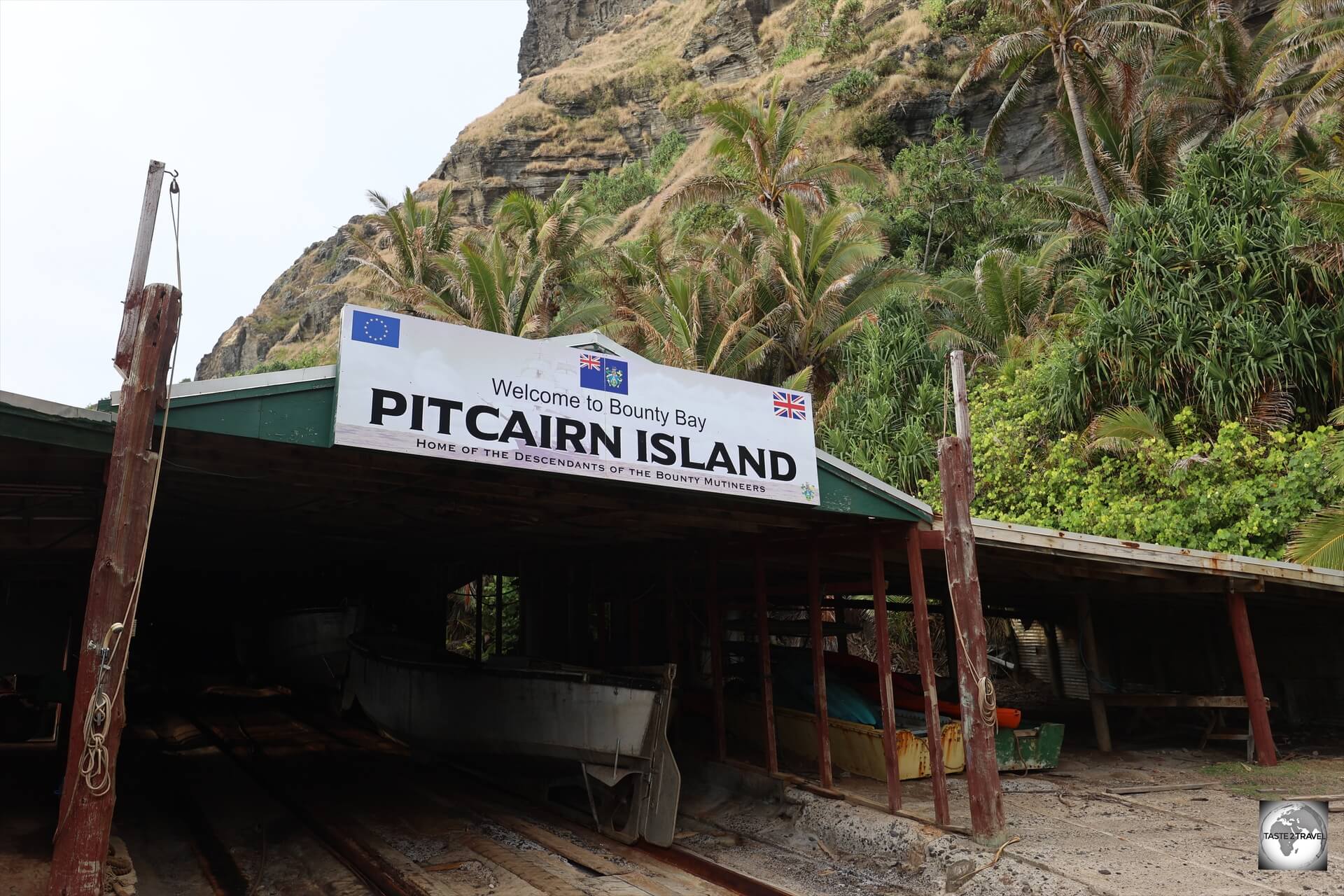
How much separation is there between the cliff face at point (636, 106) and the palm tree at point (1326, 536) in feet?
79.8

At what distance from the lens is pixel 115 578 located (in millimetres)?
4848

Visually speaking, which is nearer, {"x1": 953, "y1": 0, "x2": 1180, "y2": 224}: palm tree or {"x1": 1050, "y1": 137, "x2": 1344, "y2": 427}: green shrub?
{"x1": 1050, "y1": 137, "x2": 1344, "y2": 427}: green shrub

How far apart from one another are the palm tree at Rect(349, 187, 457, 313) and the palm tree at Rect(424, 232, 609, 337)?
1.83 ft

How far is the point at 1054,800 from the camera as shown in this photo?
9102mm

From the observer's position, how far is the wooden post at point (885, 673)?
27.8ft

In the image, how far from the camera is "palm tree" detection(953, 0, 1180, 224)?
69.6ft

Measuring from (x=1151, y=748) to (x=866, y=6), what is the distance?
4211 cm

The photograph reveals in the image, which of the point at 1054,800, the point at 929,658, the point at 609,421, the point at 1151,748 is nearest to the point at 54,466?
→ the point at 609,421

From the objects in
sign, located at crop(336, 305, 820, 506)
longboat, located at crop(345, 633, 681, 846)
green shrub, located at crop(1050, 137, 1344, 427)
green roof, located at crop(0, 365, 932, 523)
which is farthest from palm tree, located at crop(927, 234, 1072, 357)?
green roof, located at crop(0, 365, 932, 523)

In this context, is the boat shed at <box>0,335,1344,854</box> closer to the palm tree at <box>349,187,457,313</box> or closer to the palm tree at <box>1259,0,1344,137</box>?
the palm tree at <box>349,187,457,313</box>

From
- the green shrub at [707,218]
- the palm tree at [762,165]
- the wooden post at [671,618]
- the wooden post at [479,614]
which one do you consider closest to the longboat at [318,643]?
the wooden post at [479,614]

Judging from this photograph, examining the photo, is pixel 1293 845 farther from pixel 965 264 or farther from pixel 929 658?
pixel 965 264

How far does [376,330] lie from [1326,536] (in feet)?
36.5

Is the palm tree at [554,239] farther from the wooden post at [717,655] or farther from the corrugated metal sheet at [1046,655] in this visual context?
the corrugated metal sheet at [1046,655]
